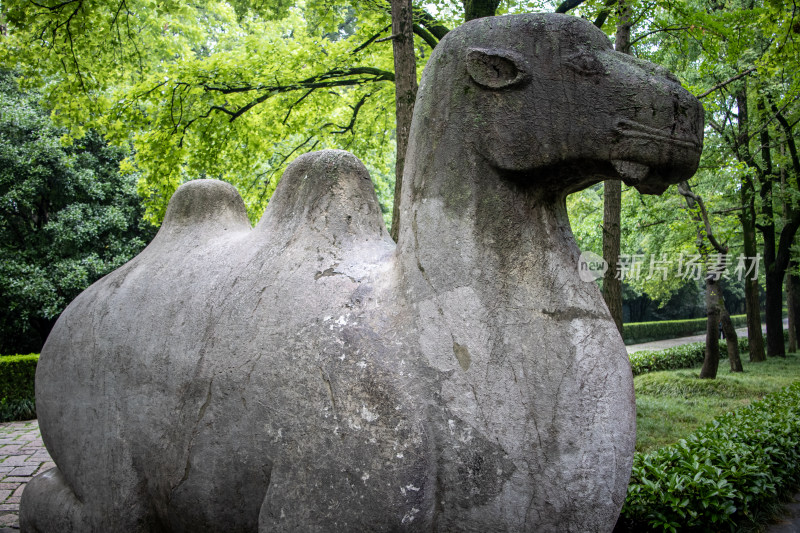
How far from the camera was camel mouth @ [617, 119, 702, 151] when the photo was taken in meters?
1.80

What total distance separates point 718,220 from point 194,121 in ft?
38.5

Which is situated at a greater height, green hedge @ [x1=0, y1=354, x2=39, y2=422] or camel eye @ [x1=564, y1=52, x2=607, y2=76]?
camel eye @ [x1=564, y1=52, x2=607, y2=76]

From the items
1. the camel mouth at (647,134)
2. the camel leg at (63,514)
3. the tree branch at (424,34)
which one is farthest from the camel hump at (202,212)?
the tree branch at (424,34)

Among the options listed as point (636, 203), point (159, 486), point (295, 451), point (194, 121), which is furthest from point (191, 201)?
point (636, 203)

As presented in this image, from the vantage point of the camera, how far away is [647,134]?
1.80 m

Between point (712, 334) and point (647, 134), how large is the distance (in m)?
11.0

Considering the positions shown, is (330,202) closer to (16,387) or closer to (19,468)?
(19,468)

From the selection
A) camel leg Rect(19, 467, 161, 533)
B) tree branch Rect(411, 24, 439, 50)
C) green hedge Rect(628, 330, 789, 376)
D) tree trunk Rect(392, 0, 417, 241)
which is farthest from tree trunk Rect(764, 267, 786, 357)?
camel leg Rect(19, 467, 161, 533)

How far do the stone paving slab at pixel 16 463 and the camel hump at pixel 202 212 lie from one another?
10.2 ft

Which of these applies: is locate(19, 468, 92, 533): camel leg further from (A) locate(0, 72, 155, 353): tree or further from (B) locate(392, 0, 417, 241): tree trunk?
(A) locate(0, 72, 155, 353): tree

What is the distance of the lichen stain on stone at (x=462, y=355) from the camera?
5.97 feet

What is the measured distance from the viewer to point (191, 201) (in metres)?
2.96

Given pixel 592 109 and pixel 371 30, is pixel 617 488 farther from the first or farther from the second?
pixel 371 30

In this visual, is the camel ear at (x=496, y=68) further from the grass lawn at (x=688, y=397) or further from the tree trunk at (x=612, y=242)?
the grass lawn at (x=688, y=397)
